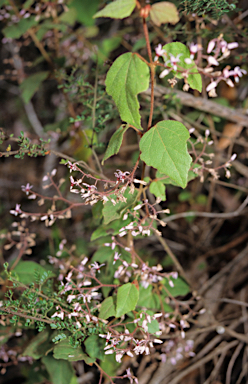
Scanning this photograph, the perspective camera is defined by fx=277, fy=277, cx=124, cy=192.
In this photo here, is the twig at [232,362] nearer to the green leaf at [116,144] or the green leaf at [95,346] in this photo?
the green leaf at [95,346]

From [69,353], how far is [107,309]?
0.17 meters

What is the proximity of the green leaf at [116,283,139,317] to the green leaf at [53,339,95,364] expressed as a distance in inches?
7.6

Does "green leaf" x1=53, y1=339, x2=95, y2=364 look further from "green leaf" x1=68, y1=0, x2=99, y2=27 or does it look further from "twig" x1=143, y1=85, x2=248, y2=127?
"green leaf" x1=68, y1=0, x2=99, y2=27

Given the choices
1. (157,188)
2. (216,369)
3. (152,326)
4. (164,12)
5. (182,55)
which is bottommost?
(216,369)

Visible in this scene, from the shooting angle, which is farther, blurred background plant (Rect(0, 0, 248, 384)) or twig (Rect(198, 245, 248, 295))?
twig (Rect(198, 245, 248, 295))

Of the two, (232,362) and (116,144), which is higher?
(116,144)

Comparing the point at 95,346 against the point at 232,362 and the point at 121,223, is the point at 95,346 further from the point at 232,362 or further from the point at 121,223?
the point at 232,362

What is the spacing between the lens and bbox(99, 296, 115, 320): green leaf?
843 mm

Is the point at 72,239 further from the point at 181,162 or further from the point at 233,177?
the point at 181,162

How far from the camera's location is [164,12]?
0.65 meters

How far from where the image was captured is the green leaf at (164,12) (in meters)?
0.64

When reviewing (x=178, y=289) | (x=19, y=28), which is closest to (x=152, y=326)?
(x=178, y=289)

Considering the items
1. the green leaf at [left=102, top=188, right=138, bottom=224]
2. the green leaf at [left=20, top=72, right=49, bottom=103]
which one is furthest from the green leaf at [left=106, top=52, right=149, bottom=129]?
the green leaf at [left=20, top=72, right=49, bottom=103]

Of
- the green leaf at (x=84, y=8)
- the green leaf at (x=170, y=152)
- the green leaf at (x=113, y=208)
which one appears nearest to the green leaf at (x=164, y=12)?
the green leaf at (x=170, y=152)
